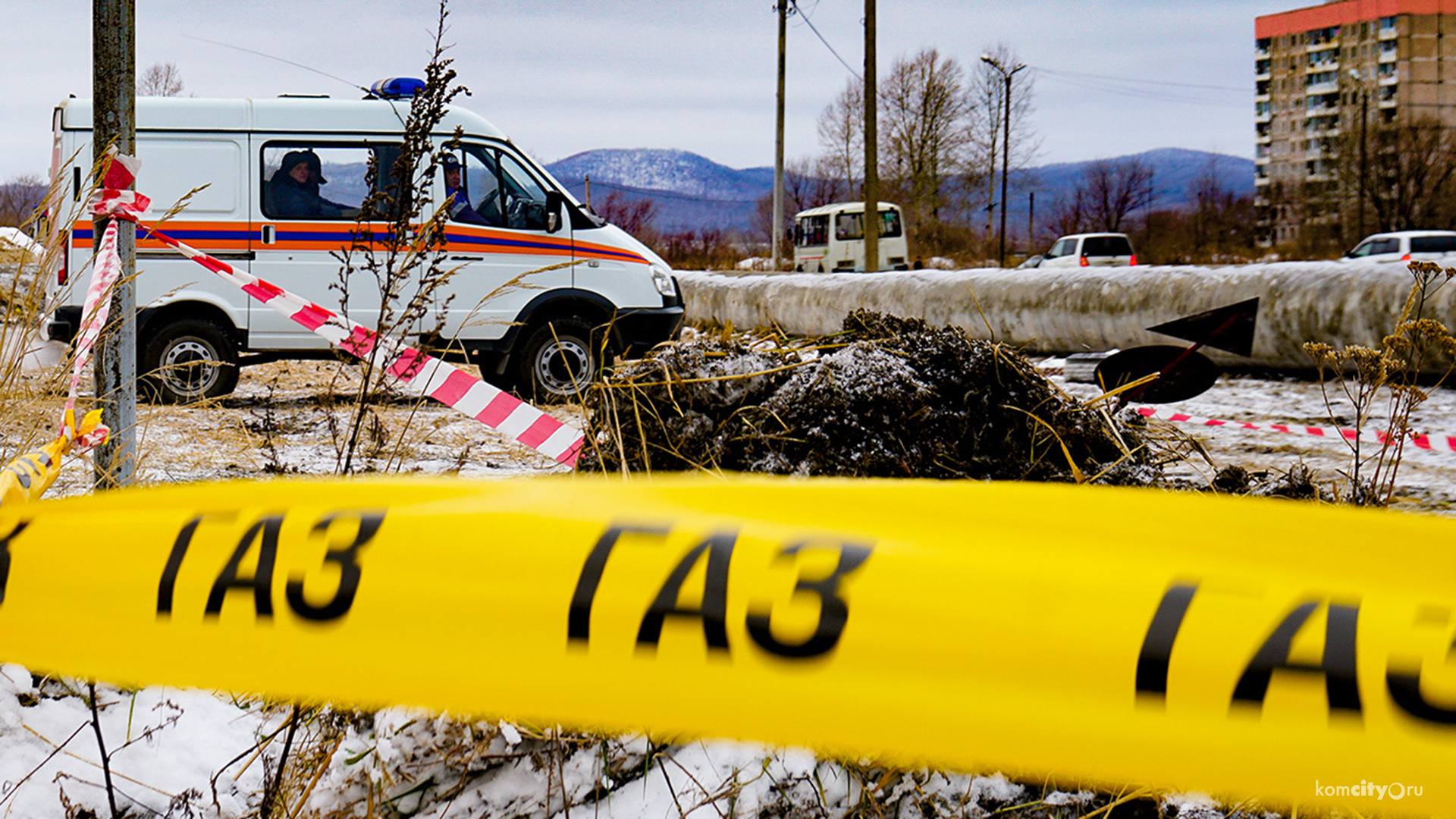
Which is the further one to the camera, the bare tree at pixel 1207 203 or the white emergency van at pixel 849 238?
the bare tree at pixel 1207 203

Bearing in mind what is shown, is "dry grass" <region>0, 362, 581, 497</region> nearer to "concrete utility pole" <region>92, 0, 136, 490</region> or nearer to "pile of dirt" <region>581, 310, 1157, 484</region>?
"concrete utility pole" <region>92, 0, 136, 490</region>

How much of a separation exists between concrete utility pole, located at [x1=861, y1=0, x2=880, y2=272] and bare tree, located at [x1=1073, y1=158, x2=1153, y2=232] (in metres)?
40.1

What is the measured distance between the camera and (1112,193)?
64.7 metres

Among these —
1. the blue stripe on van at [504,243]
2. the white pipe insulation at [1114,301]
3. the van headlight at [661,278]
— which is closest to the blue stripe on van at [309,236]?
the blue stripe on van at [504,243]

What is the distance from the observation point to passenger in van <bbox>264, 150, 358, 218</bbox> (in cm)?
750

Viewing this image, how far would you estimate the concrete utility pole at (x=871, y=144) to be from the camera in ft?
71.9

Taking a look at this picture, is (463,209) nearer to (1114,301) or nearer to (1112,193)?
(1114,301)

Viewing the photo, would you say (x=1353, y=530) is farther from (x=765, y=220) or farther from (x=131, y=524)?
(x=765, y=220)

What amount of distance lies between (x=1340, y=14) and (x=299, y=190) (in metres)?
118

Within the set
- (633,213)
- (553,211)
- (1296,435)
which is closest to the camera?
(1296,435)

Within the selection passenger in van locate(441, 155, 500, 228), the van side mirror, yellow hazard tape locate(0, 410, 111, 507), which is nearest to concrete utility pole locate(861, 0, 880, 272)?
the van side mirror

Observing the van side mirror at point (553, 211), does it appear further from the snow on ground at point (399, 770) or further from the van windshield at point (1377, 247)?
the van windshield at point (1377, 247)

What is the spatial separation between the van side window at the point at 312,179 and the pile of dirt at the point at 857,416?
540 centimetres

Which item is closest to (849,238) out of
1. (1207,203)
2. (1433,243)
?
(1433,243)
